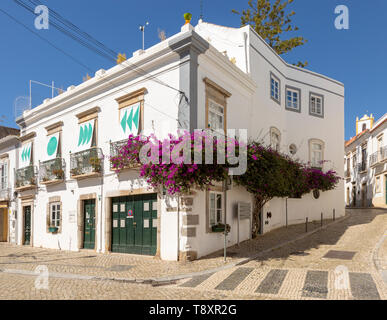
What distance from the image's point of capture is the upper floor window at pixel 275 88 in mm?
16255

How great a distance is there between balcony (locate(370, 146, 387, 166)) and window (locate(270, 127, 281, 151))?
1162 centimetres

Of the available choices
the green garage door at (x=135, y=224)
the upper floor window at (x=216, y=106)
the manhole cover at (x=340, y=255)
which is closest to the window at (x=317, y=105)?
the upper floor window at (x=216, y=106)

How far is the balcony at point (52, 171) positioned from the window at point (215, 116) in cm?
722

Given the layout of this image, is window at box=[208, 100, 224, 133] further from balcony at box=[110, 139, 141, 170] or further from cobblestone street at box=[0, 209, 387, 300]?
cobblestone street at box=[0, 209, 387, 300]

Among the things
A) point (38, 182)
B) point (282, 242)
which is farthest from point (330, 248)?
point (38, 182)

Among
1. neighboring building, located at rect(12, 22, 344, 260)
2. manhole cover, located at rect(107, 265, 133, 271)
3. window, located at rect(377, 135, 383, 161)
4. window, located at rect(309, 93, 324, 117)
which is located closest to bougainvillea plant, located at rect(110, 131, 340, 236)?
neighboring building, located at rect(12, 22, 344, 260)

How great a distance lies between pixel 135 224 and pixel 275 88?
32.7 feet

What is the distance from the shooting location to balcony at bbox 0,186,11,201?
1901cm

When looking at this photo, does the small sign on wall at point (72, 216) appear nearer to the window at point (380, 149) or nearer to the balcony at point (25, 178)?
the balcony at point (25, 178)

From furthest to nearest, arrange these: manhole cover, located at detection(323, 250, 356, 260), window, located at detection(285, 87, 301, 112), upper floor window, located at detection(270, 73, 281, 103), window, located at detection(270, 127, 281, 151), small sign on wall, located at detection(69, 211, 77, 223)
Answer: window, located at detection(285, 87, 301, 112) < upper floor window, located at detection(270, 73, 281, 103) < window, located at detection(270, 127, 281, 151) < small sign on wall, located at detection(69, 211, 77, 223) < manhole cover, located at detection(323, 250, 356, 260)

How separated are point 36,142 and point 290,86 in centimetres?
1363

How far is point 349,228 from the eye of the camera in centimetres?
1439

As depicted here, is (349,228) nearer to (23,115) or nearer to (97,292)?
(97,292)

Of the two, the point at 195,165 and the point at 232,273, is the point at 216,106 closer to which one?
the point at 195,165
